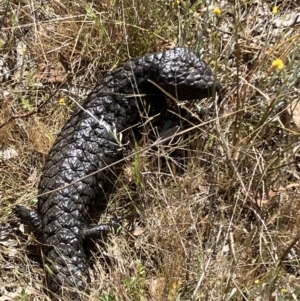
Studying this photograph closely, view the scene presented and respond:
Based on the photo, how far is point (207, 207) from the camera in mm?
3803

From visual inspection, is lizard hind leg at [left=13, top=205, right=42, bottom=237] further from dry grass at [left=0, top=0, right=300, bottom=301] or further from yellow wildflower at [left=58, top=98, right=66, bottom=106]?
yellow wildflower at [left=58, top=98, right=66, bottom=106]

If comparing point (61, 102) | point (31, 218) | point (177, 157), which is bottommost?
point (31, 218)

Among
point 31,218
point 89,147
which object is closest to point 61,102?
point 89,147

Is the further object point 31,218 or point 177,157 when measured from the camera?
point 177,157

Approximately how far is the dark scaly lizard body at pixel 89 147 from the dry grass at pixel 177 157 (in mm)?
155

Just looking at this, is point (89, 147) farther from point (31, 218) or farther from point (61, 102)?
point (31, 218)

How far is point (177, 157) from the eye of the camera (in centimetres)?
390

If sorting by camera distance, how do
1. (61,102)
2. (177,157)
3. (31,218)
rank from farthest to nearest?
(61,102), (177,157), (31,218)

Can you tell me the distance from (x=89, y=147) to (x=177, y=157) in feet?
1.78

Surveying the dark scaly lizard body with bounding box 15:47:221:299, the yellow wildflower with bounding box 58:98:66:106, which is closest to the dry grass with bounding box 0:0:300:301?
the yellow wildflower with bounding box 58:98:66:106

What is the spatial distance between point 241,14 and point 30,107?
156 cm

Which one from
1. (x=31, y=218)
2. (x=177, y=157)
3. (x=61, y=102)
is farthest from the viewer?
(x=61, y=102)

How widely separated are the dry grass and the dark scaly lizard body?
6.1 inches

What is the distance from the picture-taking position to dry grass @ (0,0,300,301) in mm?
3461
